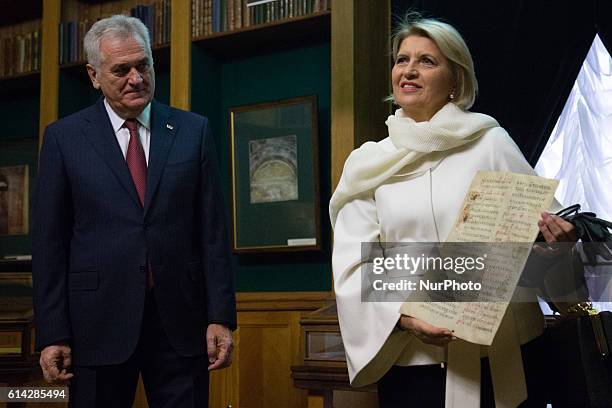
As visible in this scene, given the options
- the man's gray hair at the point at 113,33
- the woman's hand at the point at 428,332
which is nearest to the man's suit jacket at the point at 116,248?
the man's gray hair at the point at 113,33

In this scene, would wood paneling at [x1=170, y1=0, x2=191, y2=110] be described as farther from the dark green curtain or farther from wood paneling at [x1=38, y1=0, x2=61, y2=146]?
the dark green curtain

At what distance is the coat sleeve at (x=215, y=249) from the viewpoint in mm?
2020

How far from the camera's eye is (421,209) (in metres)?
1.69

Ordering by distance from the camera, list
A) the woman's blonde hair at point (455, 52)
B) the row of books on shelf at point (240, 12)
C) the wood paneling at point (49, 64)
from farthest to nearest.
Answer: the wood paneling at point (49, 64)
the row of books on shelf at point (240, 12)
the woman's blonde hair at point (455, 52)

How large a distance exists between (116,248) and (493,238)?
0.99m

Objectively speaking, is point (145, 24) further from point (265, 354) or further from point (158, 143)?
point (158, 143)

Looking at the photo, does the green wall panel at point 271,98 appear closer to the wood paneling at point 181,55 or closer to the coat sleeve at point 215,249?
the wood paneling at point 181,55

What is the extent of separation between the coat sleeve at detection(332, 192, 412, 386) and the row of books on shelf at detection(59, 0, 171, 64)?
9.48ft

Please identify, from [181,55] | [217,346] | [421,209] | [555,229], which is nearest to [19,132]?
[181,55]

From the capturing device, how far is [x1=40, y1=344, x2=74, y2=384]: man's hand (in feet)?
6.26

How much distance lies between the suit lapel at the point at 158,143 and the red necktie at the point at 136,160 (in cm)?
3

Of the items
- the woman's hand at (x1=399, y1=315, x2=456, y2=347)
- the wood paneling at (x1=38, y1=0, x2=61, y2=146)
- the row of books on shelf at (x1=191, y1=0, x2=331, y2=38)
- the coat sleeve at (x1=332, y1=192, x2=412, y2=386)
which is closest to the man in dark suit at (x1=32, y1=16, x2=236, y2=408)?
the coat sleeve at (x1=332, y1=192, x2=412, y2=386)

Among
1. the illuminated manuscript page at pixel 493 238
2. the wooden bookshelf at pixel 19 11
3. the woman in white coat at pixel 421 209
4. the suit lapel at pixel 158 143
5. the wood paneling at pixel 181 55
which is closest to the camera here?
the illuminated manuscript page at pixel 493 238

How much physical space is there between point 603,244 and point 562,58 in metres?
1.97
